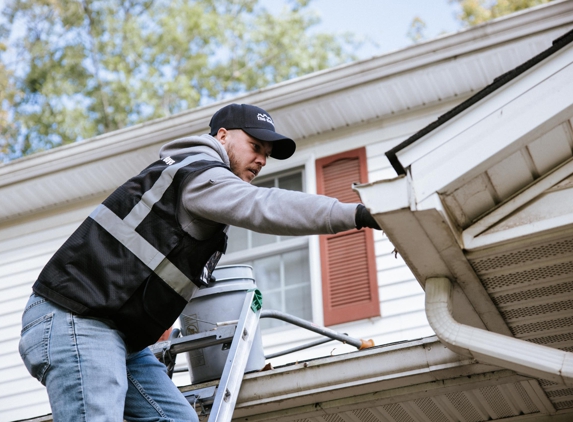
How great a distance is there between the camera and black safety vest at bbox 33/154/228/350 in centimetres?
325

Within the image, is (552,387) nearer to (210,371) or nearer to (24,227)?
(210,371)

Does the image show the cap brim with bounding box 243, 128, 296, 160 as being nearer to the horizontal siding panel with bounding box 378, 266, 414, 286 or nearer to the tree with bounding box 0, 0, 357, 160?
the horizontal siding panel with bounding box 378, 266, 414, 286

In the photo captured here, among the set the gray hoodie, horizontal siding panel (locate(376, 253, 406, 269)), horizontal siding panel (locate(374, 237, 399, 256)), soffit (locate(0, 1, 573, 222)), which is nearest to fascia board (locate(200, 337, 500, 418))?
the gray hoodie

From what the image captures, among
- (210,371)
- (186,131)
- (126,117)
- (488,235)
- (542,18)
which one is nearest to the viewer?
(488,235)

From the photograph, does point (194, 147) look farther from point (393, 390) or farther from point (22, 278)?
point (22, 278)

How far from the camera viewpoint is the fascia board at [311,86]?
6.84 m

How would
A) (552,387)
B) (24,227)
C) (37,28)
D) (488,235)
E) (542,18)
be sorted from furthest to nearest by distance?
1. (37,28)
2. (24,227)
3. (542,18)
4. (552,387)
5. (488,235)

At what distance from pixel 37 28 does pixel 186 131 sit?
1453cm

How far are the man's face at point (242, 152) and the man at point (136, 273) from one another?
0.99 ft

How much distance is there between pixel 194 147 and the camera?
3.59 metres

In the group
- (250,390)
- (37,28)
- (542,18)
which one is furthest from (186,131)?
(37,28)

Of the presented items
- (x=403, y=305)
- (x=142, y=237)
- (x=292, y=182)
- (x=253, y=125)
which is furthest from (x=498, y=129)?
(x=292, y=182)

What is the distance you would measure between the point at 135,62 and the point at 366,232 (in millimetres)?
13864

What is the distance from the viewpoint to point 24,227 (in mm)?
8516
